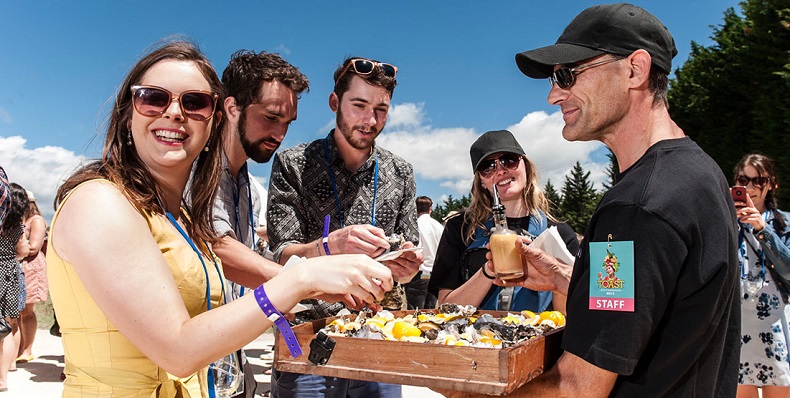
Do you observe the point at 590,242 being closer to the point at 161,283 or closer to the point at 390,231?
the point at 161,283

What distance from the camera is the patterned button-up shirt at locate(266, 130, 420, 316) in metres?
3.64

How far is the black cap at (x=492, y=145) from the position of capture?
4.18 metres

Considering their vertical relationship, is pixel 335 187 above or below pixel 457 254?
above

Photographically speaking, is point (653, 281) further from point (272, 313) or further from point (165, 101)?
point (165, 101)

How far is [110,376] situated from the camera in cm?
199

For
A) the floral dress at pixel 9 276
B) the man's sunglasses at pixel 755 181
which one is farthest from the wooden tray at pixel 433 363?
the floral dress at pixel 9 276

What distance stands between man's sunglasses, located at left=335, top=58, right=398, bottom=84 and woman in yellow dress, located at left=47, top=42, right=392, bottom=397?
4.95 ft

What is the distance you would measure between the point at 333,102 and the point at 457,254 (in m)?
1.32

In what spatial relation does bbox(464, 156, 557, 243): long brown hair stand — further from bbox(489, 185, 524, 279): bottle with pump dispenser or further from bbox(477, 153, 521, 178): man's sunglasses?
bbox(489, 185, 524, 279): bottle with pump dispenser

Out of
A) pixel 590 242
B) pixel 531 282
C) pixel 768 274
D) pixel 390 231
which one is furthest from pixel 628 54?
pixel 768 274

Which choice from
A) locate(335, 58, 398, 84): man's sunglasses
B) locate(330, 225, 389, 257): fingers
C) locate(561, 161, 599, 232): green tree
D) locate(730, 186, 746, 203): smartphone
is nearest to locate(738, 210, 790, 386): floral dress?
locate(730, 186, 746, 203): smartphone

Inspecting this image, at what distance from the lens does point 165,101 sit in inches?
89.8

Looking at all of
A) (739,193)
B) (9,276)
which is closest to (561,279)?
(739,193)

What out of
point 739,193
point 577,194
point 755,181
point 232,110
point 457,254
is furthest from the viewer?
point 577,194
